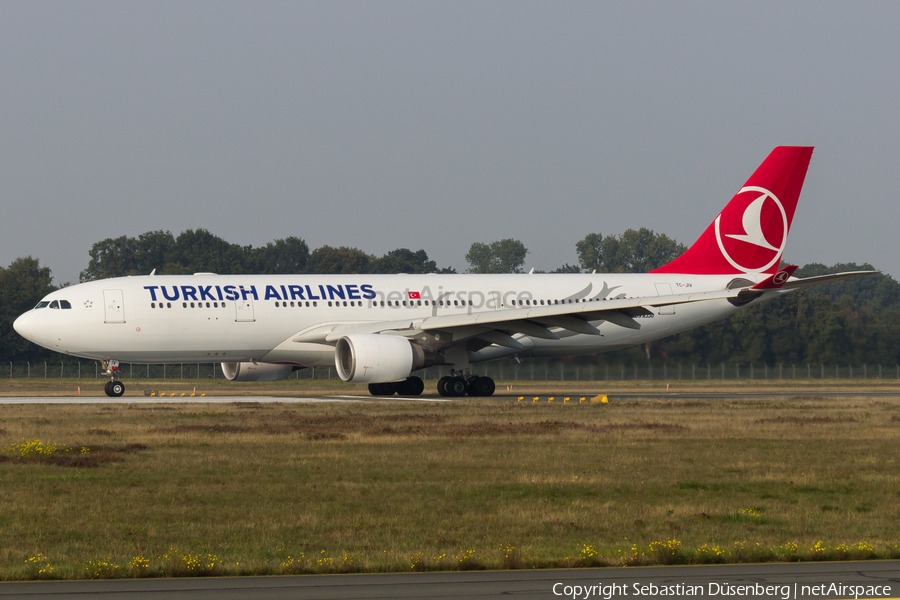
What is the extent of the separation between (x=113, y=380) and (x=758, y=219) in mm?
22409

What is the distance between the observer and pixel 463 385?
109 ft

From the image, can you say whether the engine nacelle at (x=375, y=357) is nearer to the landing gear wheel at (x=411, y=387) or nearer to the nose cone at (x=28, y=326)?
the landing gear wheel at (x=411, y=387)

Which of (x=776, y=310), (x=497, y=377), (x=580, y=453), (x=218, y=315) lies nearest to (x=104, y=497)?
(x=580, y=453)

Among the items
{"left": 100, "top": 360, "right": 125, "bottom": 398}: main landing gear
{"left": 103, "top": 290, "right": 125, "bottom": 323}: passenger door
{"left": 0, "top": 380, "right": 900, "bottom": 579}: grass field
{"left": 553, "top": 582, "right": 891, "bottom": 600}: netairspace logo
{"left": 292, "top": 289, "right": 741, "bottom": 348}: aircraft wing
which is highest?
{"left": 103, "top": 290, "right": 125, "bottom": 323}: passenger door

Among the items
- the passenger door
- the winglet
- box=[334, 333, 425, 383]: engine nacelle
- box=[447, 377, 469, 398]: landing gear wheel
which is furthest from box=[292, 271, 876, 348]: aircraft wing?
the passenger door

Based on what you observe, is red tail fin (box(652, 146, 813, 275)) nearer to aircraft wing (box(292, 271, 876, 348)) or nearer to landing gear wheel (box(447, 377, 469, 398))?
aircraft wing (box(292, 271, 876, 348))

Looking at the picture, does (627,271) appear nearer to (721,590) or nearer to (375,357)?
(375,357)

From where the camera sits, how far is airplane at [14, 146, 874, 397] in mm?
30953

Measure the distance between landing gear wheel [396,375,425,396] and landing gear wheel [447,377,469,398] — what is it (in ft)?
4.60

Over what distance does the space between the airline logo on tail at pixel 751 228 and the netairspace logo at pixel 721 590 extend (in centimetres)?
2995

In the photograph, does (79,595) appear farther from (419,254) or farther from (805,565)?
(419,254)

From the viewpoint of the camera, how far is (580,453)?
55.7 feet

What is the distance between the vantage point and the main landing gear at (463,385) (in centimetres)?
3319

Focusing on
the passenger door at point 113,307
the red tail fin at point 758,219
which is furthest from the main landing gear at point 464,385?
the passenger door at point 113,307
